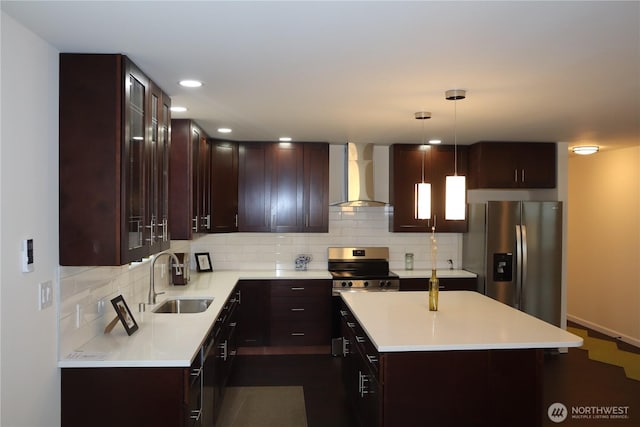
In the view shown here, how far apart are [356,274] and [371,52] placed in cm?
360

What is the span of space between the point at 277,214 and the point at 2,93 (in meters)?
3.77

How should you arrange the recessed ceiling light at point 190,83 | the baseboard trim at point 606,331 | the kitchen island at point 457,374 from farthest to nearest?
the baseboard trim at point 606,331
the recessed ceiling light at point 190,83
the kitchen island at point 457,374

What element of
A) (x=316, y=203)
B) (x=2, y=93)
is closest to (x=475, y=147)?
(x=316, y=203)

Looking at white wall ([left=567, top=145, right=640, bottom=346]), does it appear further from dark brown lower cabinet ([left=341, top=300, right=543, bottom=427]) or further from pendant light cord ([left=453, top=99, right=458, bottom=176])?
dark brown lower cabinet ([left=341, top=300, right=543, bottom=427])

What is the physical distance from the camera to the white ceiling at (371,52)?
1890mm

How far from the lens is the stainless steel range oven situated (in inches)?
211

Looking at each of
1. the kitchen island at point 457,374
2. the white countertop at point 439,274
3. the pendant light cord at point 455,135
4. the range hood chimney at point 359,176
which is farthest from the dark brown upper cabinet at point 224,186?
the kitchen island at point 457,374

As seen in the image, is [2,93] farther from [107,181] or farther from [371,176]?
[371,176]

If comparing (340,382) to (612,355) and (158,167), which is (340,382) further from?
(612,355)

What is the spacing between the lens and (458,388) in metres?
2.76

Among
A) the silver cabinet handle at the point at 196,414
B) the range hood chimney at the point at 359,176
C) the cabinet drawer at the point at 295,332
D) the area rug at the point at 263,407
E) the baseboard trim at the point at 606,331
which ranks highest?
the range hood chimney at the point at 359,176

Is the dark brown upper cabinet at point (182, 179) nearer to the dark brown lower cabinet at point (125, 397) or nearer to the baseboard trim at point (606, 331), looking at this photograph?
the dark brown lower cabinet at point (125, 397)

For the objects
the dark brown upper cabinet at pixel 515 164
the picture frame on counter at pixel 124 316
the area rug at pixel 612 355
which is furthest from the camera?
the dark brown upper cabinet at pixel 515 164

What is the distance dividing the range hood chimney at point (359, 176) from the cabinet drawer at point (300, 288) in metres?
1.00
